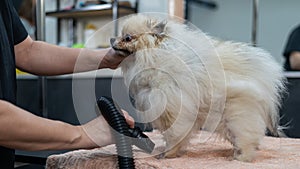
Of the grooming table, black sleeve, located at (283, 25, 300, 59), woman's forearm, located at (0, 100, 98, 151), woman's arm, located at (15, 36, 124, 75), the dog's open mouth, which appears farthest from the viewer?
black sleeve, located at (283, 25, 300, 59)

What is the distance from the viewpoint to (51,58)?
991 mm

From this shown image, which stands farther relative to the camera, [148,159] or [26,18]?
[26,18]

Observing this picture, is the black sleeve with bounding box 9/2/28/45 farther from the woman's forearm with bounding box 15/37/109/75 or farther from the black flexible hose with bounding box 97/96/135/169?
the black flexible hose with bounding box 97/96/135/169

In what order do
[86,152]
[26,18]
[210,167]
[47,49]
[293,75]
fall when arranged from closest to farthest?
[210,167]
[86,152]
[47,49]
[293,75]
[26,18]

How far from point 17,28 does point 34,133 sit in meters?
0.38

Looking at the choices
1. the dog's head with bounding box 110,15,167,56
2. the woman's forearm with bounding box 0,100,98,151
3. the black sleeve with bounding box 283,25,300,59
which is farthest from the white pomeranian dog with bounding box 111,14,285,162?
the black sleeve with bounding box 283,25,300,59

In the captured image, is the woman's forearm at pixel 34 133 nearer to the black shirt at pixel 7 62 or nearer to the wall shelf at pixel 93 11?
the black shirt at pixel 7 62

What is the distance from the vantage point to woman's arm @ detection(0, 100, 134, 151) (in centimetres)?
61

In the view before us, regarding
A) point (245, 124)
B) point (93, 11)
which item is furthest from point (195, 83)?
point (93, 11)

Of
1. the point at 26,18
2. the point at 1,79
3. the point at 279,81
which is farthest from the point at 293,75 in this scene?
the point at 26,18

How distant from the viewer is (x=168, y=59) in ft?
2.51

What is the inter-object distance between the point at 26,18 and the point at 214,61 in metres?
2.42

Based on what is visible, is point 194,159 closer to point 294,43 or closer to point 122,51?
point 122,51

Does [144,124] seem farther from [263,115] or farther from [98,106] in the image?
[263,115]
